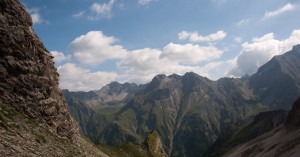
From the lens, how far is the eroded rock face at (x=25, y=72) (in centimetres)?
4929

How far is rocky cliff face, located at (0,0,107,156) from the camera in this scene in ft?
145

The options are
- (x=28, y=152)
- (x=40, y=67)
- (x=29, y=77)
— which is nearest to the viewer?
(x=28, y=152)

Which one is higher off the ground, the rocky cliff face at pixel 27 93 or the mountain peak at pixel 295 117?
the rocky cliff face at pixel 27 93

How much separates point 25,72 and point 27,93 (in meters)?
3.10

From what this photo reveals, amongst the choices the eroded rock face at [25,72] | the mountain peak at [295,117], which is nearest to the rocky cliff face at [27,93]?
the eroded rock face at [25,72]

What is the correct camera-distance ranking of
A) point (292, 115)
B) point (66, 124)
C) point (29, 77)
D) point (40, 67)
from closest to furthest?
point (29, 77) → point (40, 67) → point (66, 124) → point (292, 115)

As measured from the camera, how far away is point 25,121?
47.3 meters

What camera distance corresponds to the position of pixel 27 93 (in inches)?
2037

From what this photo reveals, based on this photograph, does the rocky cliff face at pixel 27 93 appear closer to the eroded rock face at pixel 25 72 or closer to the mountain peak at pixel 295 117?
the eroded rock face at pixel 25 72

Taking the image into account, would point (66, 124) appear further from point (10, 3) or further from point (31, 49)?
point (10, 3)

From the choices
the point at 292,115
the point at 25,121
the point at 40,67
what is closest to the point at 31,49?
the point at 40,67

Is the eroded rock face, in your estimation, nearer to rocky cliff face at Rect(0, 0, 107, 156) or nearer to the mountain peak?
rocky cliff face at Rect(0, 0, 107, 156)

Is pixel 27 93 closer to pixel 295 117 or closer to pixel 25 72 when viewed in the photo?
pixel 25 72

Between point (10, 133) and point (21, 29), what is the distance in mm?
20040
